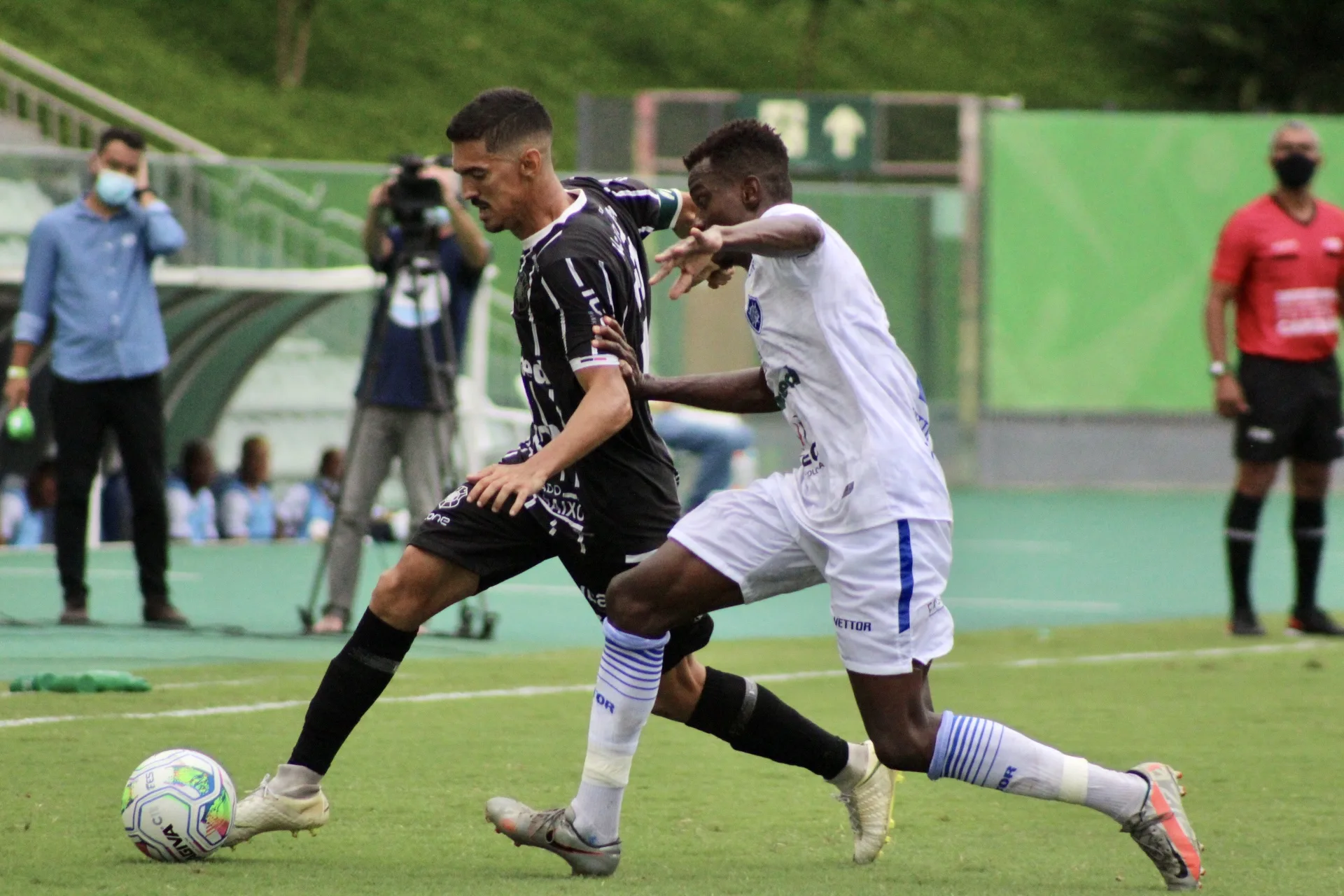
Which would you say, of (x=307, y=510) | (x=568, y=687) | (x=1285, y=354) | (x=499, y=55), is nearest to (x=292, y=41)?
(x=499, y=55)

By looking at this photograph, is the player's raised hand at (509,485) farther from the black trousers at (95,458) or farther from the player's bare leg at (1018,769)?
the black trousers at (95,458)

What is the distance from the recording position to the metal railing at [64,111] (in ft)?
84.2

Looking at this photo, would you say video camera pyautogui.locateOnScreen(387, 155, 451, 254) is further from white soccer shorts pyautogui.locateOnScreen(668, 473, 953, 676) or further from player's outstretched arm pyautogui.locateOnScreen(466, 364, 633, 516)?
white soccer shorts pyautogui.locateOnScreen(668, 473, 953, 676)

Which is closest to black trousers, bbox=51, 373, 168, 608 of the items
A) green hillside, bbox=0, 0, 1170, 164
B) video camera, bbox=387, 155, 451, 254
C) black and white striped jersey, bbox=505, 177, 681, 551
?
video camera, bbox=387, 155, 451, 254

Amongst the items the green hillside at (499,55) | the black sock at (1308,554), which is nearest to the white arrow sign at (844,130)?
the green hillside at (499,55)

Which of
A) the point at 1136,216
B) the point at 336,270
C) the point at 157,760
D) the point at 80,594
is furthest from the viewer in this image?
the point at 1136,216

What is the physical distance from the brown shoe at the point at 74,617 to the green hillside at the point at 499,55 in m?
21.2

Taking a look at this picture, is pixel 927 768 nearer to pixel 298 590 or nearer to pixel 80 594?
pixel 80 594

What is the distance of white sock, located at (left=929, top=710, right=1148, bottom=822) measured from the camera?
15.9ft

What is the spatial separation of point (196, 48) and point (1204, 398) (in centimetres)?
1927

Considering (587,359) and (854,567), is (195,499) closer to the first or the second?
(587,359)

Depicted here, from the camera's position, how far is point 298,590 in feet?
41.0

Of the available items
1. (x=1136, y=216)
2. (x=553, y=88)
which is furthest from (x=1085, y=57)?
(x=1136, y=216)

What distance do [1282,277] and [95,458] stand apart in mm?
6032
